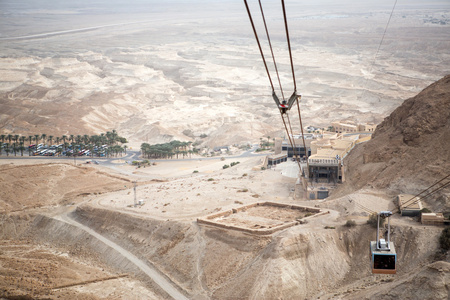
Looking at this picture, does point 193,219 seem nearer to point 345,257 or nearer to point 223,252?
point 223,252

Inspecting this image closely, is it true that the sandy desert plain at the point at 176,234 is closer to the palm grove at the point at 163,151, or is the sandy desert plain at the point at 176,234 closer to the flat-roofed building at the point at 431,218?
the flat-roofed building at the point at 431,218

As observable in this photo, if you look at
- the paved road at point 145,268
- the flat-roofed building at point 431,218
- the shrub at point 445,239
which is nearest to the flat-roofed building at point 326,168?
the flat-roofed building at point 431,218

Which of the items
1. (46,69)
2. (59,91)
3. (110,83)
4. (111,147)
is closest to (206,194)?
(111,147)

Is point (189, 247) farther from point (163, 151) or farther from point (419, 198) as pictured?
point (163, 151)

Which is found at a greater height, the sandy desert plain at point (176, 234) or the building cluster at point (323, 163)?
the building cluster at point (323, 163)

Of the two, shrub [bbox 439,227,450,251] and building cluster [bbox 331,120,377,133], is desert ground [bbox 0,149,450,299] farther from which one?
building cluster [bbox 331,120,377,133]

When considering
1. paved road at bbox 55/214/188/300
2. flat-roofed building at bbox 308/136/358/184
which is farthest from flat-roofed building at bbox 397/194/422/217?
paved road at bbox 55/214/188/300
